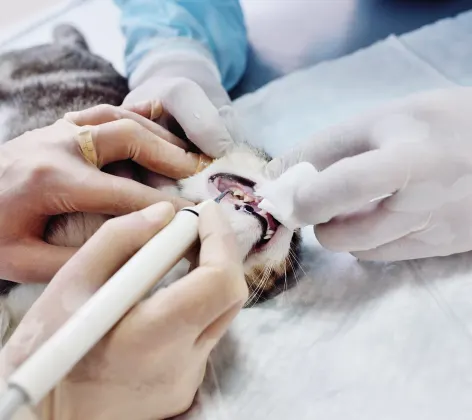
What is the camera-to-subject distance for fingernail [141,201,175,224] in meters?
0.55

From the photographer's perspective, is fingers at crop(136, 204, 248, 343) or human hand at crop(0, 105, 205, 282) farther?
human hand at crop(0, 105, 205, 282)

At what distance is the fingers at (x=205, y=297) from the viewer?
1.62 feet

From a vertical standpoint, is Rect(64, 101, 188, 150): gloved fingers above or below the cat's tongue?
above

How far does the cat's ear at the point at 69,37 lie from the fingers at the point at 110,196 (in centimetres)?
84

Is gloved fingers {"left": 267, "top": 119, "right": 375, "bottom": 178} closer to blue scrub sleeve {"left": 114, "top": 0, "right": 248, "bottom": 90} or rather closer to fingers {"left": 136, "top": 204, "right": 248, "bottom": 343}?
fingers {"left": 136, "top": 204, "right": 248, "bottom": 343}

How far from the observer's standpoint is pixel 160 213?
0.55m

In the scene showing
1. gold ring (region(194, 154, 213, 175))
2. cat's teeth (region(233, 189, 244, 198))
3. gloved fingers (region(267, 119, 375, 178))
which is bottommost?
cat's teeth (region(233, 189, 244, 198))

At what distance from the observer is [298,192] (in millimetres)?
665

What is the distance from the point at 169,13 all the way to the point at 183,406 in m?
0.93

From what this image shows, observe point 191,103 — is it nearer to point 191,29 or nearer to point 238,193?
point 238,193

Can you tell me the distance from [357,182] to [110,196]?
0.92 ft

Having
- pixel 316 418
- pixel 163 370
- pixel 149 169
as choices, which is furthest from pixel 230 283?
pixel 149 169

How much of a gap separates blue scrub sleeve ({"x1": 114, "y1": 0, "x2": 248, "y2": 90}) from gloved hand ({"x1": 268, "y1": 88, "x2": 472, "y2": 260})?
0.61m

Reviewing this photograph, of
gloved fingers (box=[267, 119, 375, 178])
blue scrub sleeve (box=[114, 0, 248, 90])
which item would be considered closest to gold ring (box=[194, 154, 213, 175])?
gloved fingers (box=[267, 119, 375, 178])
